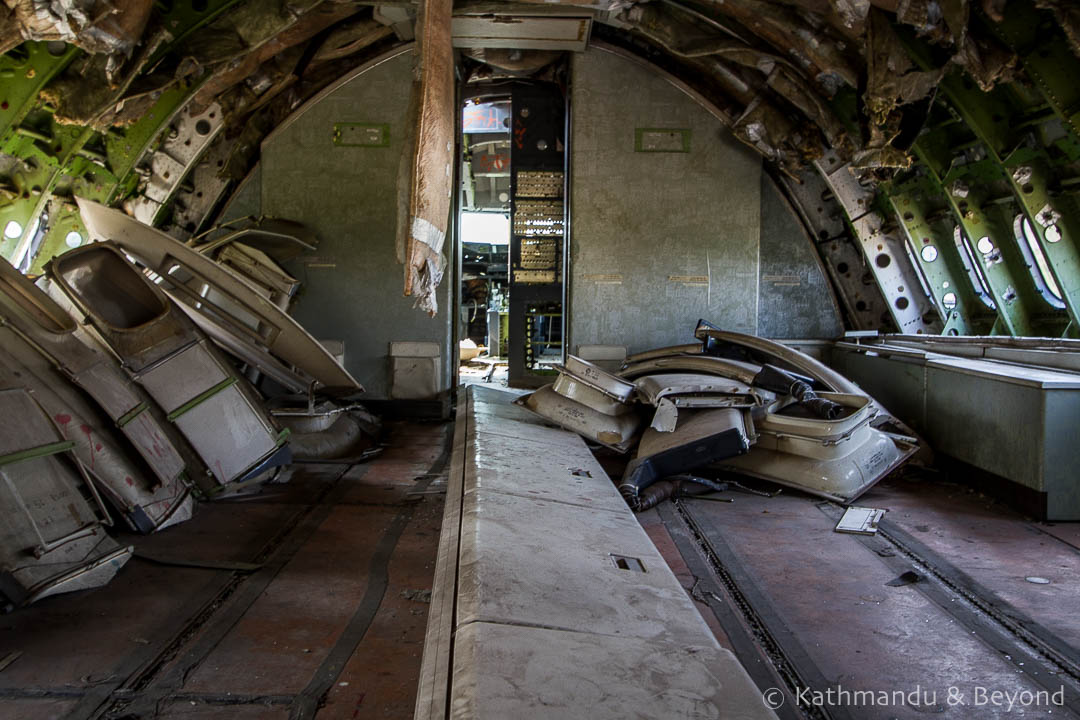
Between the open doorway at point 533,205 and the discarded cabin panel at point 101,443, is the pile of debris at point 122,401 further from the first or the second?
the open doorway at point 533,205

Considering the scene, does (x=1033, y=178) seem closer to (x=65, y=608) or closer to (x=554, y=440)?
(x=554, y=440)

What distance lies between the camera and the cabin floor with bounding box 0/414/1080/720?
240 centimetres

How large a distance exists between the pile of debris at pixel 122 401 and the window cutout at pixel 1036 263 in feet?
18.6

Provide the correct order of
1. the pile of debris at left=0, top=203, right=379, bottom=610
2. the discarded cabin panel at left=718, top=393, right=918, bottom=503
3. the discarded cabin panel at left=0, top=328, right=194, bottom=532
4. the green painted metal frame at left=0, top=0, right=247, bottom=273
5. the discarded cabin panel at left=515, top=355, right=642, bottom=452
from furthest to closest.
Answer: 1. the discarded cabin panel at left=515, top=355, right=642, bottom=452
2. the green painted metal frame at left=0, top=0, right=247, bottom=273
3. the discarded cabin panel at left=718, top=393, right=918, bottom=503
4. the discarded cabin panel at left=0, top=328, right=194, bottom=532
5. the pile of debris at left=0, top=203, right=379, bottom=610

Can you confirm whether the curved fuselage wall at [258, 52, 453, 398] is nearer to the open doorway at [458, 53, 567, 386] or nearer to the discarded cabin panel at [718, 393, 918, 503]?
the open doorway at [458, 53, 567, 386]

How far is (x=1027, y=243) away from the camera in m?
6.04


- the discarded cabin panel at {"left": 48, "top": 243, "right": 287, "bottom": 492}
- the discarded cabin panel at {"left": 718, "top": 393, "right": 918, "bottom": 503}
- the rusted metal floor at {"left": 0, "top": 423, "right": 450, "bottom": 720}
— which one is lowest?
the rusted metal floor at {"left": 0, "top": 423, "right": 450, "bottom": 720}

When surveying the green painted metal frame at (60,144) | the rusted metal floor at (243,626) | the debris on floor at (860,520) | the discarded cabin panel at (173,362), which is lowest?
the rusted metal floor at (243,626)

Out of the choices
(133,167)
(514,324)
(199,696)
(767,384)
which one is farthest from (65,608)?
(514,324)

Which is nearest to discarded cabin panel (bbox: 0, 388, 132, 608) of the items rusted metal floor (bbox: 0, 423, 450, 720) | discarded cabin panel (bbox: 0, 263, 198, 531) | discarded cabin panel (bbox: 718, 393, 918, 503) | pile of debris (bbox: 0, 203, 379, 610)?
pile of debris (bbox: 0, 203, 379, 610)

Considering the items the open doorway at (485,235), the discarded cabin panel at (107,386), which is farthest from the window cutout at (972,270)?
the open doorway at (485,235)

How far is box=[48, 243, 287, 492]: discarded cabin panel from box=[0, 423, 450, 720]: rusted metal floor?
1.49 ft

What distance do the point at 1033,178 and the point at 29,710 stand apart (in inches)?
261

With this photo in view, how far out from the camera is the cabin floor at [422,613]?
7.87 ft
